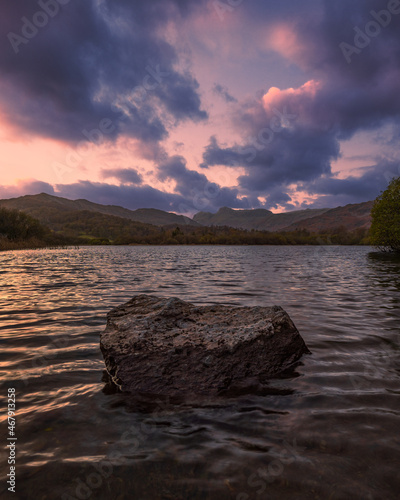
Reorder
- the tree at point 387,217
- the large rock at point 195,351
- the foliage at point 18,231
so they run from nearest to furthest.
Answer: the large rock at point 195,351
the tree at point 387,217
the foliage at point 18,231

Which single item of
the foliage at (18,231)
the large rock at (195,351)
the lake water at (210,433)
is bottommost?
the lake water at (210,433)

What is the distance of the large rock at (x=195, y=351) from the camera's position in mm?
5160

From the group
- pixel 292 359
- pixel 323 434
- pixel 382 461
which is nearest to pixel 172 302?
pixel 292 359

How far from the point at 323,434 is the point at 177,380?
2402 millimetres

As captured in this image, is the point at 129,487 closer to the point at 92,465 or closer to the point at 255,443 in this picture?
the point at 92,465

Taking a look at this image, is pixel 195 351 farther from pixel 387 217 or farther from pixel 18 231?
pixel 18 231

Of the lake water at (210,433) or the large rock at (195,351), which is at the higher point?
the large rock at (195,351)

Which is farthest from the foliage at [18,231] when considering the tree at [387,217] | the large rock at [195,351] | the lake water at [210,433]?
the tree at [387,217]

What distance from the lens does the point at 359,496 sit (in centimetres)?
281

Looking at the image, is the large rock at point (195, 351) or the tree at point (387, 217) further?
the tree at point (387, 217)

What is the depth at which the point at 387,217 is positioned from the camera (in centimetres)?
5028

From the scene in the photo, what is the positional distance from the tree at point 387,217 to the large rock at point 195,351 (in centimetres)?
5077

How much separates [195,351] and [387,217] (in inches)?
2177

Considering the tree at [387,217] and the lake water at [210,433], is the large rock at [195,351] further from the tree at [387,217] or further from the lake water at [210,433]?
the tree at [387,217]
